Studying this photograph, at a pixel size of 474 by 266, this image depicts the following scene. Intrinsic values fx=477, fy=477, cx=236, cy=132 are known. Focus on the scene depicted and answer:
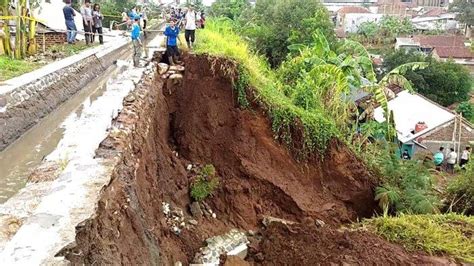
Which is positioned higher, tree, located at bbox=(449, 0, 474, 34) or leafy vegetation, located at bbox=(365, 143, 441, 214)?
tree, located at bbox=(449, 0, 474, 34)

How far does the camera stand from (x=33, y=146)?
7988 millimetres

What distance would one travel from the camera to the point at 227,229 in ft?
32.0

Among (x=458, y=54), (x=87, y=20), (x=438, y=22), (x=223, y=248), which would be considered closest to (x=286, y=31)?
(x=87, y=20)

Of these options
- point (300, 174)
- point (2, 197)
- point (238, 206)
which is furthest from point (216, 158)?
point (2, 197)

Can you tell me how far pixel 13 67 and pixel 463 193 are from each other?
1112 centimetres

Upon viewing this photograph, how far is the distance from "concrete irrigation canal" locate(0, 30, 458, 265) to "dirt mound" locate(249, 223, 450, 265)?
3cm

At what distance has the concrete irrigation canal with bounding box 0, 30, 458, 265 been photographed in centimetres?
440

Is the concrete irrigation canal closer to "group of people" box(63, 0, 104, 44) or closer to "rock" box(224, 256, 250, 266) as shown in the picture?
"rock" box(224, 256, 250, 266)

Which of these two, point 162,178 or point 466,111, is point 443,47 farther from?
point 162,178

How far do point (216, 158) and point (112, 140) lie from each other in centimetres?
489

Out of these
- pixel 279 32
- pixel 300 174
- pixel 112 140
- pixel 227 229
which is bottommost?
pixel 227 229

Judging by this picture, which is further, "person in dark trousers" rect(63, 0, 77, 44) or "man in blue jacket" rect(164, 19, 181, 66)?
"person in dark trousers" rect(63, 0, 77, 44)

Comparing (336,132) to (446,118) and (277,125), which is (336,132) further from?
(446,118)

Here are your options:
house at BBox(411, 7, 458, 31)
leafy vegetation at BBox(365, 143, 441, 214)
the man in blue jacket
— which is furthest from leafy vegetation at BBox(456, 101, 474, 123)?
house at BBox(411, 7, 458, 31)
